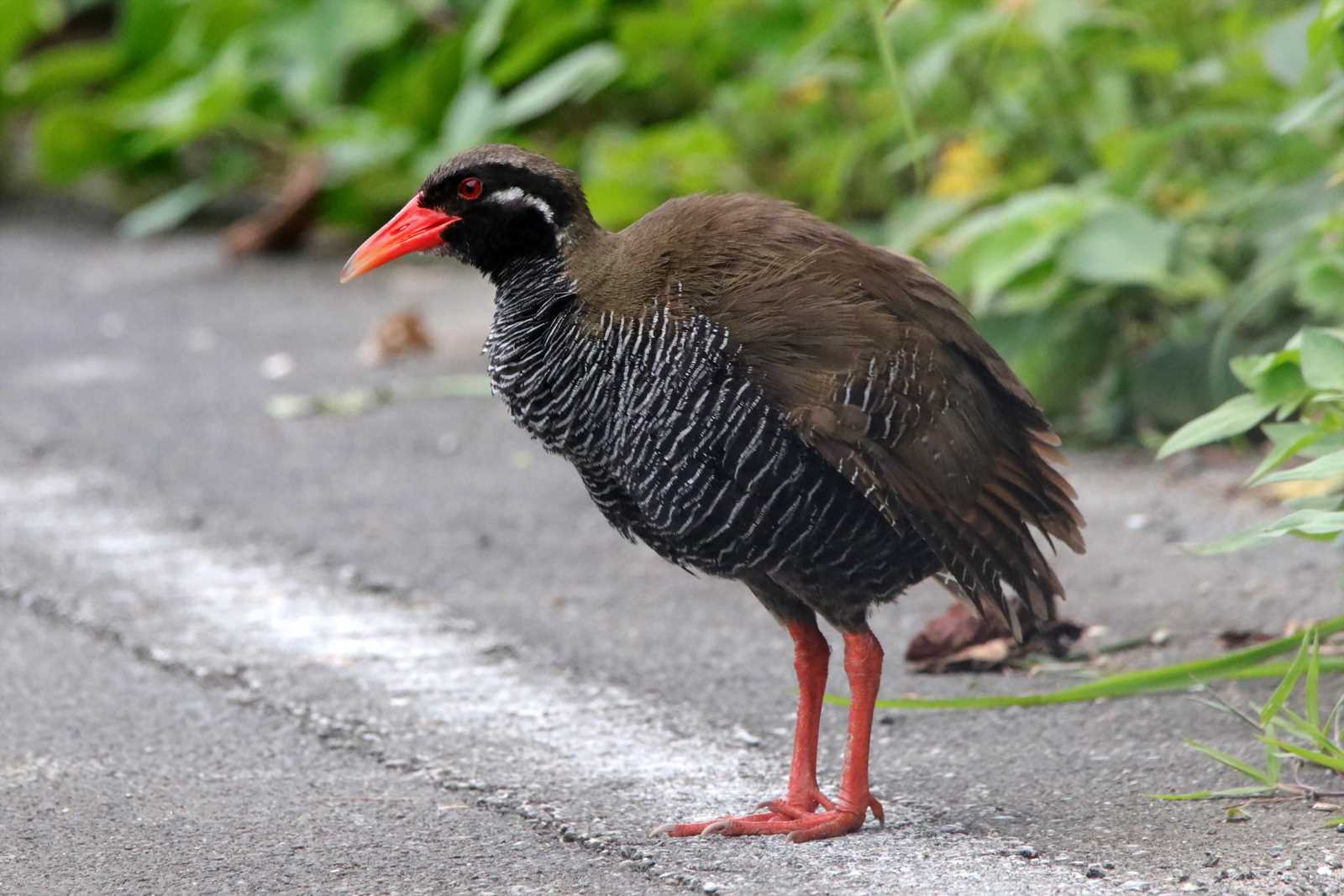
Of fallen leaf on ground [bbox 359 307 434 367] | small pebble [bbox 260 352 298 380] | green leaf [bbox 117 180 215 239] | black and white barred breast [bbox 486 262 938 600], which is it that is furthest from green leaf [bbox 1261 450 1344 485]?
green leaf [bbox 117 180 215 239]

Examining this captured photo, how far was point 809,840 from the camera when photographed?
3.41 m

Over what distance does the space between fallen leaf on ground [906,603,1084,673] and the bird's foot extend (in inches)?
39.4

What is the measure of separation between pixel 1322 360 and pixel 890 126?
3.53m

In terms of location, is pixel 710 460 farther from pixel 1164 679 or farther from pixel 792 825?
pixel 1164 679

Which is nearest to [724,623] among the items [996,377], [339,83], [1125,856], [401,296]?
[996,377]

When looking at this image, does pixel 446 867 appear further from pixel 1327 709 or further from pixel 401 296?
pixel 401 296

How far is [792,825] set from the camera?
135 inches

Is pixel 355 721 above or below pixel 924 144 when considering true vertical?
below

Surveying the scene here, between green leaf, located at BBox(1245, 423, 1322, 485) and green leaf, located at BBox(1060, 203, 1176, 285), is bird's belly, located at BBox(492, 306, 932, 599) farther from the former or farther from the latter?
green leaf, located at BBox(1060, 203, 1176, 285)

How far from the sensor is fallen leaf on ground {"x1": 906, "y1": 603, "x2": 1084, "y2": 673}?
4.41 metres

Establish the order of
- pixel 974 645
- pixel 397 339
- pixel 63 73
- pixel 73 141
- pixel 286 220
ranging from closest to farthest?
1. pixel 974 645
2. pixel 397 339
3. pixel 286 220
4. pixel 73 141
5. pixel 63 73

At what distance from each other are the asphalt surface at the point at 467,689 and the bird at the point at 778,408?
28 cm

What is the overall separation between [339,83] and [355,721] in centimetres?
580

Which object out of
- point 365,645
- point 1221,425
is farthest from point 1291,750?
point 365,645
